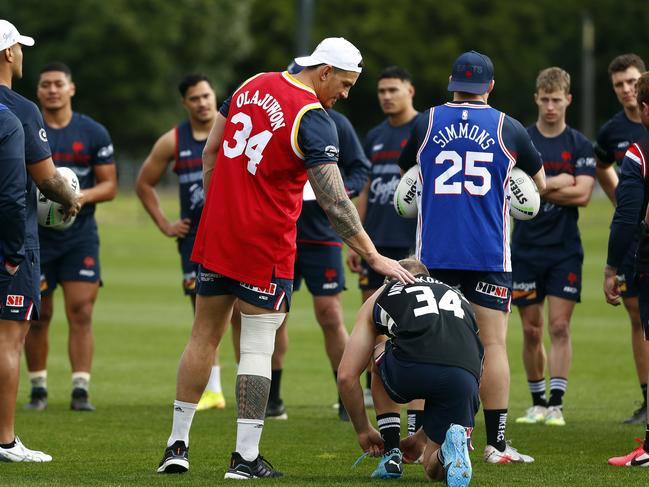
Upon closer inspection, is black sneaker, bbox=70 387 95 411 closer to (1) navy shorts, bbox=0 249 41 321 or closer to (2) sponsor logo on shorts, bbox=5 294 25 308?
(1) navy shorts, bbox=0 249 41 321

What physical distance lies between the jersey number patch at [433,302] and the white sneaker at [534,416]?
11.3ft

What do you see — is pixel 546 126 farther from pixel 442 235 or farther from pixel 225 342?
pixel 225 342

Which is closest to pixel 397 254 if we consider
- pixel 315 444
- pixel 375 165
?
pixel 375 165

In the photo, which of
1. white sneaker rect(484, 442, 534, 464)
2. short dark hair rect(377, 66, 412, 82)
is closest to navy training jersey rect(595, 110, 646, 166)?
short dark hair rect(377, 66, 412, 82)

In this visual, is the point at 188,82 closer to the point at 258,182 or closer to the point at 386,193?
the point at 386,193

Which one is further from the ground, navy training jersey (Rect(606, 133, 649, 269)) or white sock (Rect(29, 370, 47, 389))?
navy training jersey (Rect(606, 133, 649, 269))

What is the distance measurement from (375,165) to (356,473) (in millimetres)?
4307

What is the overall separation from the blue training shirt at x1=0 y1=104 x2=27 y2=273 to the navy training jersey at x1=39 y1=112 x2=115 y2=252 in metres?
3.52

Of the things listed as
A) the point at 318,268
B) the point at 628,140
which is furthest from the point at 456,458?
the point at 628,140

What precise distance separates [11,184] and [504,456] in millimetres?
3326

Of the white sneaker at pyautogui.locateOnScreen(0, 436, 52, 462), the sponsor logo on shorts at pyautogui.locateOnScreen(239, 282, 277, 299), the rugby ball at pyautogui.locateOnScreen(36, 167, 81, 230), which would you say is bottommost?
the white sneaker at pyautogui.locateOnScreen(0, 436, 52, 462)

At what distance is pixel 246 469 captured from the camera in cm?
691

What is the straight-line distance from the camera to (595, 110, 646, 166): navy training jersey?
10234 millimetres

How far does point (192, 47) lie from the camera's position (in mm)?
67000
